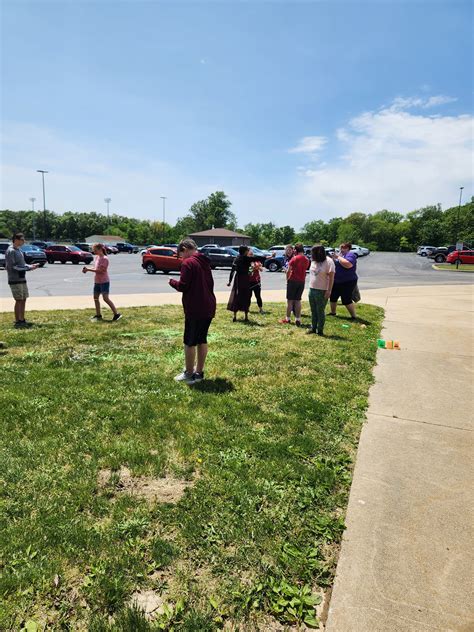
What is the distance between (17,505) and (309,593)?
72.2 inches

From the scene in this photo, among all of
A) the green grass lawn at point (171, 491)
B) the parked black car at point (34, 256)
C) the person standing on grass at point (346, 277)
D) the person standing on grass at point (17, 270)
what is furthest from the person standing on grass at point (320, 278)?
the parked black car at point (34, 256)

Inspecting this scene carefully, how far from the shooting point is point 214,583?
1.91 metres

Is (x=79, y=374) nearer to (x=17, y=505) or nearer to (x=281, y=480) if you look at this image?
(x=17, y=505)

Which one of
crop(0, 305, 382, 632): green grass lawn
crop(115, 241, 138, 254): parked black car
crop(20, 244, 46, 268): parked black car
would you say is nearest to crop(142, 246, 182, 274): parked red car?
crop(20, 244, 46, 268): parked black car

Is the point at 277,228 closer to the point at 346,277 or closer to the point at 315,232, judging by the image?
the point at 315,232

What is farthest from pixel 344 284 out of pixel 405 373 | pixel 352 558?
pixel 352 558

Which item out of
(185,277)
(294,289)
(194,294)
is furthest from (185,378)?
(294,289)

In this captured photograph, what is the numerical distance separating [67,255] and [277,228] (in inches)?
2733

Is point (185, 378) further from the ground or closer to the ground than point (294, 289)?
closer to the ground

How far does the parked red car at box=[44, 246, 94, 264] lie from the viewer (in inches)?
1254

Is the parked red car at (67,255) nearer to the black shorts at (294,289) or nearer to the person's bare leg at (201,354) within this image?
the black shorts at (294,289)

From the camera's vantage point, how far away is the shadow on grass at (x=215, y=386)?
4.43m

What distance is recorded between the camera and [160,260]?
76.0ft

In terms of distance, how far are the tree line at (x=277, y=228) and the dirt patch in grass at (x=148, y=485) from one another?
83.8 metres
